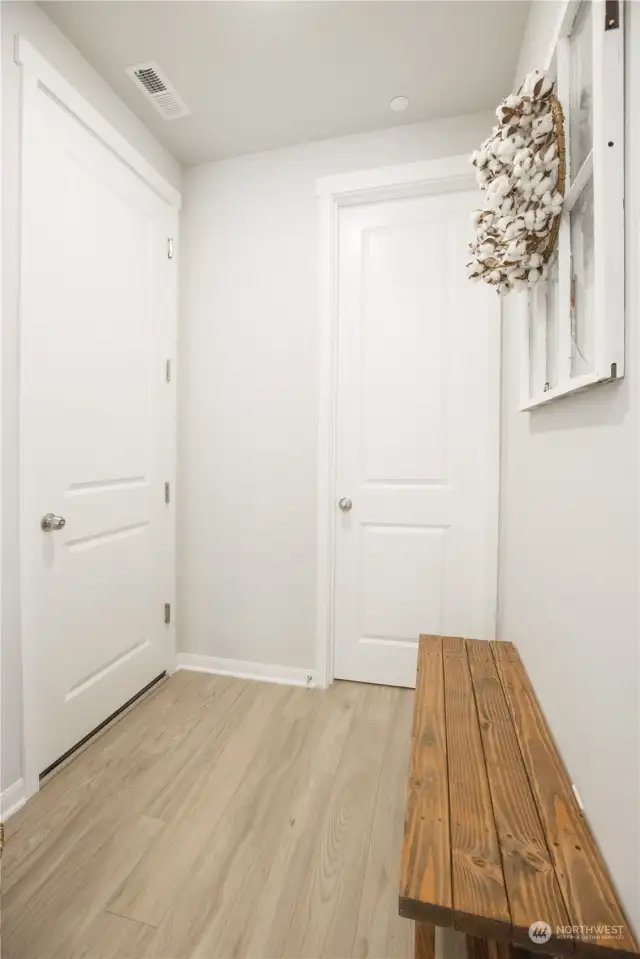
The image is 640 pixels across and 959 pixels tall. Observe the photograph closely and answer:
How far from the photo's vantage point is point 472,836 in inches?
32.1

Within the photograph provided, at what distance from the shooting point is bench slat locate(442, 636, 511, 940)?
679mm

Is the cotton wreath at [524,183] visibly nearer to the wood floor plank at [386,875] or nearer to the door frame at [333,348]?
the door frame at [333,348]

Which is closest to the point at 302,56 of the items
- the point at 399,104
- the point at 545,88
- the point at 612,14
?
the point at 399,104

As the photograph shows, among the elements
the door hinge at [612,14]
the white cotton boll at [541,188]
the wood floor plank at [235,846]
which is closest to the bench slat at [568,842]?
the wood floor plank at [235,846]

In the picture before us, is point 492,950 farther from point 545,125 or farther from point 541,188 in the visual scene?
point 545,125

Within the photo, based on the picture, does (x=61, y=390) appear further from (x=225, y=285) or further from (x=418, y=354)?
(x=418, y=354)

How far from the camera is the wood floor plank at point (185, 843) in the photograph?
120cm

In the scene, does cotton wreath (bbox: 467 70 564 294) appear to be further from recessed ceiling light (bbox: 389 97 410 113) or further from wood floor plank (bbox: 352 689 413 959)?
wood floor plank (bbox: 352 689 413 959)

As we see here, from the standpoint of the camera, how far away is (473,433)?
86.2 inches

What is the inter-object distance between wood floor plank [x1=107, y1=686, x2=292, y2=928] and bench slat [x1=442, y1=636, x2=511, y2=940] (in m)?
0.80

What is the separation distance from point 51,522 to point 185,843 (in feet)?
3.67

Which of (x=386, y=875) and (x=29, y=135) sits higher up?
(x=29, y=135)

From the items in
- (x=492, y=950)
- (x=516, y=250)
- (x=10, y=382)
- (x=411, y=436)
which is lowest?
(x=492, y=950)

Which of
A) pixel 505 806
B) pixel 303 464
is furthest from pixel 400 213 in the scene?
pixel 505 806
